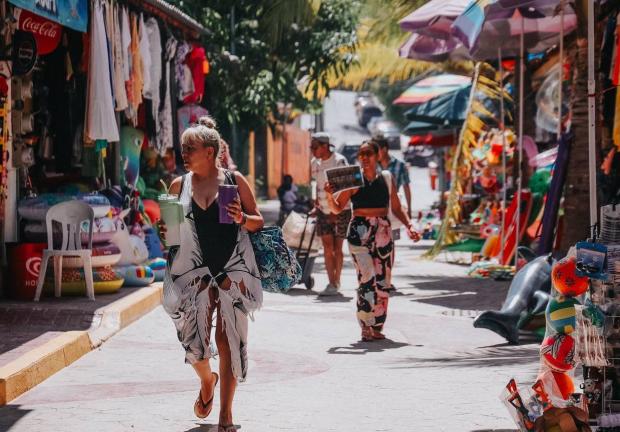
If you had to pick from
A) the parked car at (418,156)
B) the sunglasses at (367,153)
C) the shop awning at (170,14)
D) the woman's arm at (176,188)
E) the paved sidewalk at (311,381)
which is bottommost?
the paved sidewalk at (311,381)

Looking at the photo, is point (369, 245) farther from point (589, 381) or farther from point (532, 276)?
point (589, 381)

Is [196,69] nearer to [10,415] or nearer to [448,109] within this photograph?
[448,109]

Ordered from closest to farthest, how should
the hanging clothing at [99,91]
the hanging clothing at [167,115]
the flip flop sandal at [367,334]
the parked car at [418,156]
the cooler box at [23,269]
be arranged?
the flip flop sandal at [367,334] → the cooler box at [23,269] → the hanging clothing at [99,91] → the hanging clothing at [167,115] → the parked car at [418,156]

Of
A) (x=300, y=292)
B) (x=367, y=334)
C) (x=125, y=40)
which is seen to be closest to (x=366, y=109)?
(x=300, y=292)

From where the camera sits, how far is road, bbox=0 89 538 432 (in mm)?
6855

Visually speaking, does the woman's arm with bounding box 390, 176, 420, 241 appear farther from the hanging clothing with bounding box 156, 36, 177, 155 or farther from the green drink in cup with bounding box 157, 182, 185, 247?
the hanging clothing with bounding box 156, 36, 177, 155

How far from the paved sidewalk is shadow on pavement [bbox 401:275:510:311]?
2.26 ft

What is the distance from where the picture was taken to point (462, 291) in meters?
14.8

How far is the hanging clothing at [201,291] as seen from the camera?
6.68m

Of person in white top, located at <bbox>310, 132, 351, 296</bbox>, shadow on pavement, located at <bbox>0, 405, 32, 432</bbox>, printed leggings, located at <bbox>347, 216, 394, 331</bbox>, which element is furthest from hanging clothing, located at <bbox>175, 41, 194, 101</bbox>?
shadow on pavement, located at <bbox>0, 405, 32, 432</bbox>

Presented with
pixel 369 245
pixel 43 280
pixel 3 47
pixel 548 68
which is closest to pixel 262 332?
pixel 369 245

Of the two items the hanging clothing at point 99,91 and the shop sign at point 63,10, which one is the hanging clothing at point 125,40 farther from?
the shop sign at point 63,10

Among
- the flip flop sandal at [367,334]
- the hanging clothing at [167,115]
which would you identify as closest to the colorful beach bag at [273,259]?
the flip flop sandal at [367,334]

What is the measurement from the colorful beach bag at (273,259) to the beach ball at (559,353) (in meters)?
1.45
